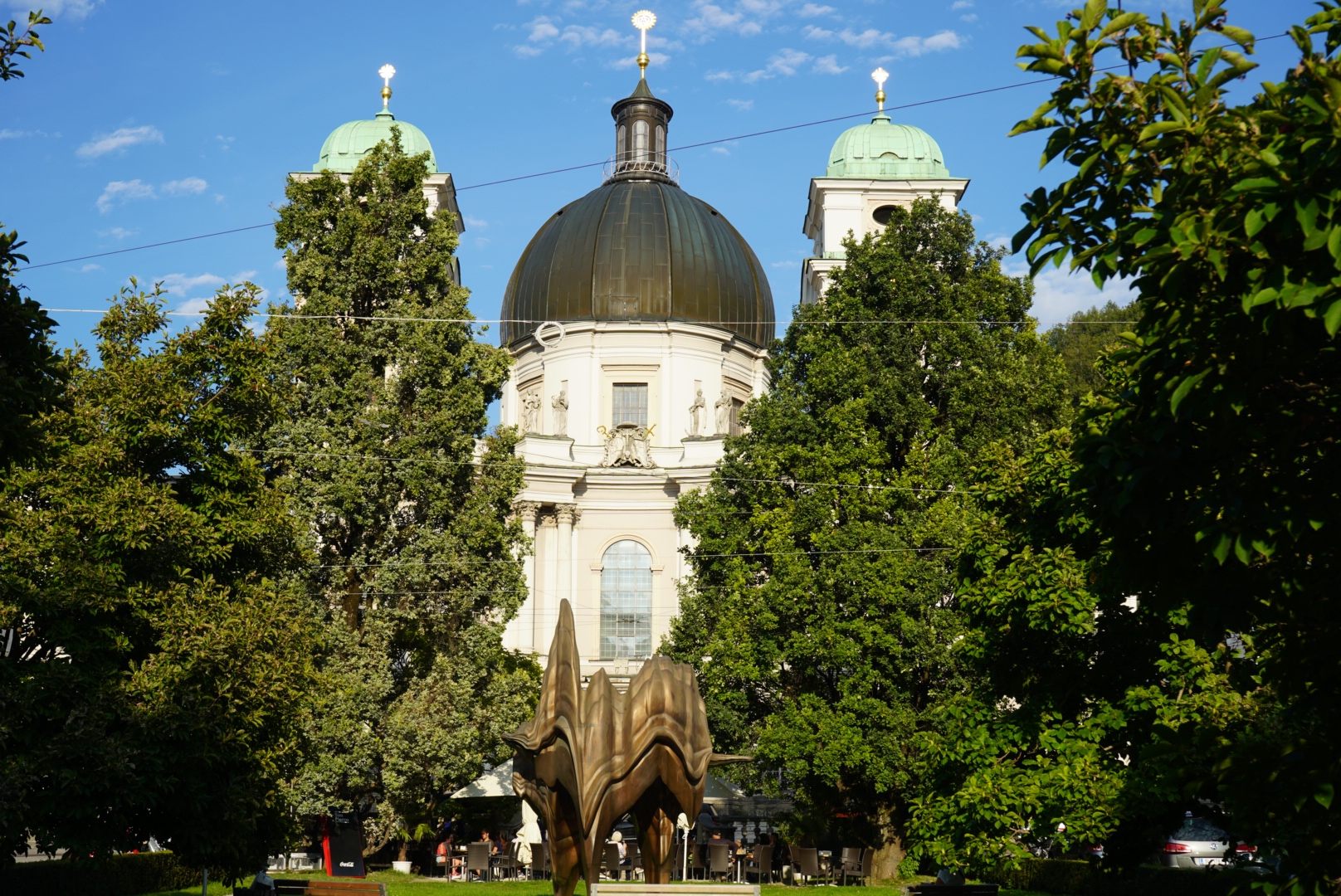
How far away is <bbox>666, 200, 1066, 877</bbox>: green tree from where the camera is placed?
1111 inches

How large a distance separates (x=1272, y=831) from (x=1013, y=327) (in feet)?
77.7

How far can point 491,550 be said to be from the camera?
3091cm

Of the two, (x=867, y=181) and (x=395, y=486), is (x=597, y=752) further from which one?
(x=867, y=181)

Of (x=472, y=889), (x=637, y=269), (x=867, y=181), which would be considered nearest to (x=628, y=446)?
(x=637, y=269)

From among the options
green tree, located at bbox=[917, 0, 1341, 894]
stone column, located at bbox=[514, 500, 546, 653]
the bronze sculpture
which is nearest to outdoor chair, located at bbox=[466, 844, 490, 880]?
the bronze sculpture

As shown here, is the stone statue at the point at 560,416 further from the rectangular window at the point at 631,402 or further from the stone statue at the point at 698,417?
the stone statue at the point at 698,417

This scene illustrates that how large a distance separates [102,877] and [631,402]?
3362 centimetres

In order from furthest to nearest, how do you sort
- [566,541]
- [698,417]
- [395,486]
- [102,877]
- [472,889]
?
[698,417]
[566,541]
[395,486]
[472,889]
[102,877]

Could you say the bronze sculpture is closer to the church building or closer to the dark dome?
the church building

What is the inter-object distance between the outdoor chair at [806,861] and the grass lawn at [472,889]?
1.46 feet

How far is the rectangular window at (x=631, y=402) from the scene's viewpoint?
55031 mm

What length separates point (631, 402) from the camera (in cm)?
5534

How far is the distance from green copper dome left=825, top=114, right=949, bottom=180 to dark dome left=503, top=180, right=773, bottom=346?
6176mm

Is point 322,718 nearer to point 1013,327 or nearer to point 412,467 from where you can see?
point 412,467
